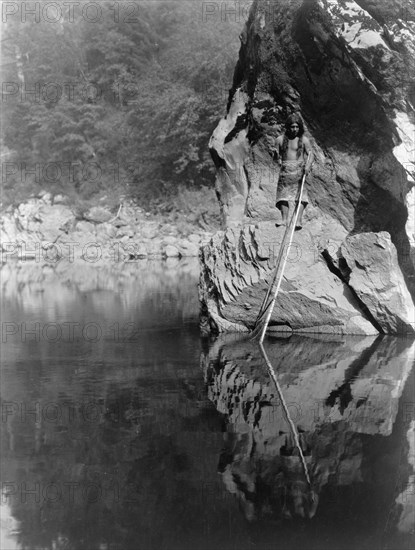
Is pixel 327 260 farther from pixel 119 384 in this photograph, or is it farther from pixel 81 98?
pixel 81 98

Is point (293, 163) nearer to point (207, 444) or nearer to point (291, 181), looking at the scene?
point (291, 181)

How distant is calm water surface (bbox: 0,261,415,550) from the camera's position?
15.4 feet

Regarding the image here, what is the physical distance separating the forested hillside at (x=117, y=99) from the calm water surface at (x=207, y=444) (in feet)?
80.4

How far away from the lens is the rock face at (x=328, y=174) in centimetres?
1051

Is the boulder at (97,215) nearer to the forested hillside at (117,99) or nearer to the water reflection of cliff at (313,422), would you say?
the forested hillside at (117,99)

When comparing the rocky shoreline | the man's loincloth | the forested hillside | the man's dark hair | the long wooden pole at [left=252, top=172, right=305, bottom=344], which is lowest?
the rocky shoreline

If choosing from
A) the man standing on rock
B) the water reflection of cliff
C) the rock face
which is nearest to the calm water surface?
the water reflection of cliff

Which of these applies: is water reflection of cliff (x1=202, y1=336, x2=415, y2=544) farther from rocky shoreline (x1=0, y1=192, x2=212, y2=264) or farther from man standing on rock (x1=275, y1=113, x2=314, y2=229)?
rocky shoreline (x1=0, y1=192, x2=212, y2=264)

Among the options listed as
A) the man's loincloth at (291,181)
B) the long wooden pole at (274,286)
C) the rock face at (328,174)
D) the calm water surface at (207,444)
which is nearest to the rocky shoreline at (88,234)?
the rock face at (328,174)

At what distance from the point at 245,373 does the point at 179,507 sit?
149 inches

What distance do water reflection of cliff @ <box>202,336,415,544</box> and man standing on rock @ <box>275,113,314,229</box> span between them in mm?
2762

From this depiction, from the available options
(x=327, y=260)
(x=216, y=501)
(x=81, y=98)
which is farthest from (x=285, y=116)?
(x=81, y=98)

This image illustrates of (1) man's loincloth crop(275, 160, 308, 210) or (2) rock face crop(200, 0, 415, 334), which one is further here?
(1) man's loincloth crop(275, 160, 308, 210)

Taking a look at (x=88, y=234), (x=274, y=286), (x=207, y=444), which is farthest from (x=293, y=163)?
(x=88, y=234)
